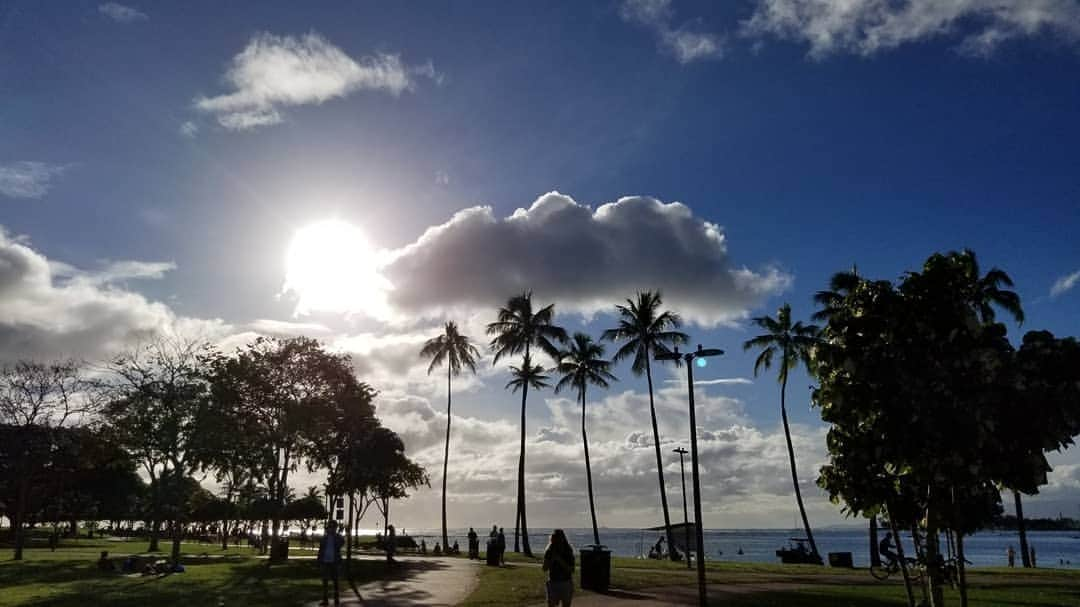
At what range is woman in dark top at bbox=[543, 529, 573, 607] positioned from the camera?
47.8 ft

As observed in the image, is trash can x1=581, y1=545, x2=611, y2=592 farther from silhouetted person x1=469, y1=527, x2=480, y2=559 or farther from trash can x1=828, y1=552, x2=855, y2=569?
silhouetted person x1=469, y1=527, x2=480, y2=559

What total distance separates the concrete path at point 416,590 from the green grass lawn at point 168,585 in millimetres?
865

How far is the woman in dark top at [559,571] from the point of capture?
1456 cm

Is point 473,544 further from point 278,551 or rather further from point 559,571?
point 559,571

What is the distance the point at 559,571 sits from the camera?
14.6 meters

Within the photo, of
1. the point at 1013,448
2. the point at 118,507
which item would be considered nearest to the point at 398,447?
the point at 1013,448

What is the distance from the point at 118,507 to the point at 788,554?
86748mm

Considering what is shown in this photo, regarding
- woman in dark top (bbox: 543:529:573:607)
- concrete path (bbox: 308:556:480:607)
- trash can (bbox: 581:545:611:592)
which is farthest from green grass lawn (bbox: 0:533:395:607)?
woman in dark top (bbox: 543:529:573:607)

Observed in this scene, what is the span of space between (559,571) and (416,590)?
11560mm

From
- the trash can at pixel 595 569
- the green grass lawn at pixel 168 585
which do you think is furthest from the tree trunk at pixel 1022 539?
the green grass lawn at pixel 168 585

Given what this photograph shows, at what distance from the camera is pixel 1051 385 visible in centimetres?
1433

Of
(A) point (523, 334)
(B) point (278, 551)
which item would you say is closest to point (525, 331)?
(A) point (523, 334)

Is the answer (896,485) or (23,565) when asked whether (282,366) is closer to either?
(23,565)

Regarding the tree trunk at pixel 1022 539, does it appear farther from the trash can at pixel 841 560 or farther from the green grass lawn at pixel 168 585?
the green grass lawn at pixel 168 585
